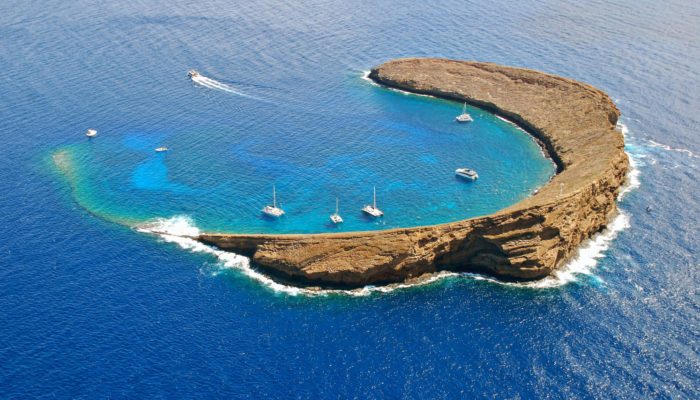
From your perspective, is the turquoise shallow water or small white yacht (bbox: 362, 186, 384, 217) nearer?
small white yacht (bbox: 362, 186, 384, 217)

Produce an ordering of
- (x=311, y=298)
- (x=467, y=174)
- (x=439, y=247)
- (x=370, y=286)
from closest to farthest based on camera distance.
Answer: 1. (x=311, y=298)
2. (x=370, y=286)
3. (x=439, y=247)
4. (x=467, y=174)

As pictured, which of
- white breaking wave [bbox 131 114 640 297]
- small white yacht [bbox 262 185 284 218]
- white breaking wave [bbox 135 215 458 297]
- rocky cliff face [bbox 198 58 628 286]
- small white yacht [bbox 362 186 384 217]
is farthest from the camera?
small white yacht [bbox 262 185 284 218]

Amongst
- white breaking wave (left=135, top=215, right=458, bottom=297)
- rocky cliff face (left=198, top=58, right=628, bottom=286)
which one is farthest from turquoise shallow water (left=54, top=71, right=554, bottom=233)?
rocky cliff face (left=198, top=58, right=628, bottom=286)

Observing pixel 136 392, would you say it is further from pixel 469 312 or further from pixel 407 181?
pixel 407 181

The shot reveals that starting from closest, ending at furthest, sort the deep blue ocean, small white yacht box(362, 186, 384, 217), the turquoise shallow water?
1. the deep blue ocean
2. small white yacht box(362, 186, 384, 217)
3. the turquoise shallow water

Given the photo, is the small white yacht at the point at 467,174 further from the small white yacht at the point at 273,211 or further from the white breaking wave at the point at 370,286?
the small white yacht at the point at 273,211

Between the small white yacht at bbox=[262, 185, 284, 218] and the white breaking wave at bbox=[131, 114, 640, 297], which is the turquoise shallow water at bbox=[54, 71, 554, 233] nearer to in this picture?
the small white yacht at bbox=[262, 185, 284, 218]

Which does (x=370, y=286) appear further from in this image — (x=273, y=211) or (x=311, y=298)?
(x=273, y=211)

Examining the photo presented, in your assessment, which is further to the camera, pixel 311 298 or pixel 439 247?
pixel 439 247

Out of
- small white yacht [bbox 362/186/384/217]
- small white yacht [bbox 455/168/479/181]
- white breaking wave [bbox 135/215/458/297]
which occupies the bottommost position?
white breaking wave [bbox 135/215/458/297]

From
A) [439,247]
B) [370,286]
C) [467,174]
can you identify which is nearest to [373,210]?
[439,247]
